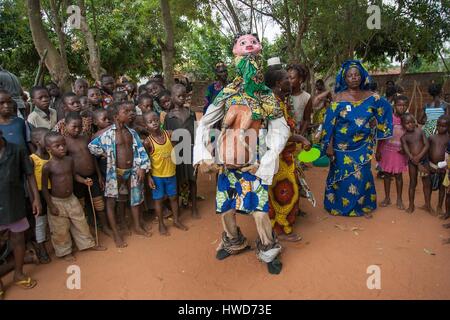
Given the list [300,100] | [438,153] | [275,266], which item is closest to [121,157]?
[275,266]

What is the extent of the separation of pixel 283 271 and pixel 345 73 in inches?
92.1

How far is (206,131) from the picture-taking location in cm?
318

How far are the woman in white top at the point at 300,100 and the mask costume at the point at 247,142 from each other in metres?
1.34

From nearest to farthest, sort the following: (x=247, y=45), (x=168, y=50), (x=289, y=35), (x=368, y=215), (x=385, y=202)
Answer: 1. (x=247, y=45)
2. (x=368, y=215)
3. (x=385, y=202)
4. (x=168, y=50)
5. (x=289, y=35)

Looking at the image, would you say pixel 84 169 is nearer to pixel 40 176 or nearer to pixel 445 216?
pixel 40 176

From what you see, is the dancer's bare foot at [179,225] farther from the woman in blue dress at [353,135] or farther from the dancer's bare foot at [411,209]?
the dancer's bare foot at [411,209]

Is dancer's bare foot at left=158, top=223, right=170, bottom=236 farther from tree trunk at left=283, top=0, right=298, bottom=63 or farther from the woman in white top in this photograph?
tree trunk at left=283, top=0, right=298, bottom=63

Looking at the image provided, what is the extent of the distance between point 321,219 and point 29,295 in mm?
3135

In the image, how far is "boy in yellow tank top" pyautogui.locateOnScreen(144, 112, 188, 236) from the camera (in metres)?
3.88

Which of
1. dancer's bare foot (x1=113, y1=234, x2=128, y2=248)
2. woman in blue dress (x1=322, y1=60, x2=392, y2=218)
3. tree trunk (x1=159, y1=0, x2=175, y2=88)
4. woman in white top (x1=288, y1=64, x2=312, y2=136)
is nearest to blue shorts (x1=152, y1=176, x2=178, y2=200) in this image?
dancer's bare foot (x1=113, y1=234, x2=128, y2=248)

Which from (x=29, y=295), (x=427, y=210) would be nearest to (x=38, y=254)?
(x=29, y=295)
